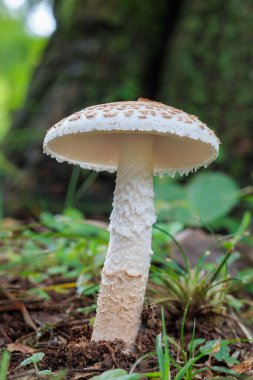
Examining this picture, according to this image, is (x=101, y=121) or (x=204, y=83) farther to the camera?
(x=204, y=83)

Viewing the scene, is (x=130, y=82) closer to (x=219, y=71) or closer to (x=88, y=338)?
(x=219, y=71)

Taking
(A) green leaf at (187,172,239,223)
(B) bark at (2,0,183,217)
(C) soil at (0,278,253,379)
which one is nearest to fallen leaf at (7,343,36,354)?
(C) soil at (0,278,253,379)

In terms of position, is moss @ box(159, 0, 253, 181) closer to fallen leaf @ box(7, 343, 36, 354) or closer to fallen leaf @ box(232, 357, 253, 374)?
fallen leaf @ box(232, 357, 253, 374)

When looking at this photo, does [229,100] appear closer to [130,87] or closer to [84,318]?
[130,87]

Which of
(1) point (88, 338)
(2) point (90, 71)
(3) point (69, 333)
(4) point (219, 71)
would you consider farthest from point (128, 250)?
(2) point (90, 71)

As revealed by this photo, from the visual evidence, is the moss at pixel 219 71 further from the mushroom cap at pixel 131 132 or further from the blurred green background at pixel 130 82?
the mushroom cap at pixel 131 132

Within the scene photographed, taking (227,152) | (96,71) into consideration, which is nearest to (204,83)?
(227,152)

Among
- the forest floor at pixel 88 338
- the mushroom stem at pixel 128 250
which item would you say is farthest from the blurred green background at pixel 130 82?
the mushroom stem at pixel 128 250
